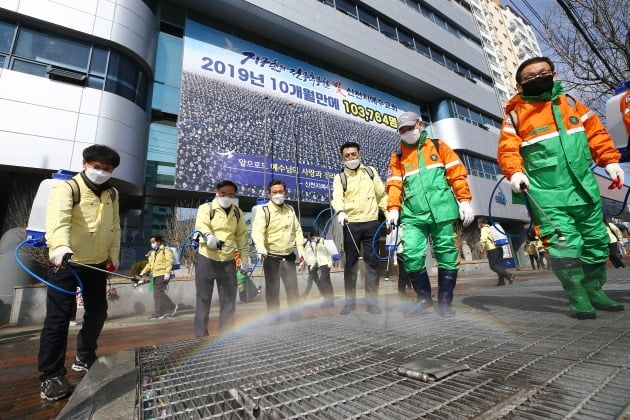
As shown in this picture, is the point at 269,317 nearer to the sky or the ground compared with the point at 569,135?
nearer to the ground

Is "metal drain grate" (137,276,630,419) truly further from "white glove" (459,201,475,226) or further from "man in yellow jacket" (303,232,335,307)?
"man in yellow jacket" (303,232,335,307)

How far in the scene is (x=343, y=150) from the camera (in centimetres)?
379

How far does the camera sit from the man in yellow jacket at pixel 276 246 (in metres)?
3.79

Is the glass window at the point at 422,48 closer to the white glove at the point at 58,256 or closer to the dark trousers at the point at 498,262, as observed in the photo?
the dark trousers at the point at 498,262

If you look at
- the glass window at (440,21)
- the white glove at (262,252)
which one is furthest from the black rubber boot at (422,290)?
the glass window at (440,21)

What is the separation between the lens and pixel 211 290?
3.49 metres

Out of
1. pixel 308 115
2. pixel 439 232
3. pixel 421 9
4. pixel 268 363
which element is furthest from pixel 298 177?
pixel 421 9

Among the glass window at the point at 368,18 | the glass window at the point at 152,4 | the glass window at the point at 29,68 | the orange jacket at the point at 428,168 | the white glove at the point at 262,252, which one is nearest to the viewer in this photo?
the orange jacket at the point at 428,168

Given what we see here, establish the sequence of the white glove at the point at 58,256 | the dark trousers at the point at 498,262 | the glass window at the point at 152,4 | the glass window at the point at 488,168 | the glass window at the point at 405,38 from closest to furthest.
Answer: the white glove at the point at 58,256
the dark trousers at the point at 498,262
the glass window at the point at 152,4
the glass window at the point at 405,38
the glass window at the point at 488,168

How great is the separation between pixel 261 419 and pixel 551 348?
1.45m

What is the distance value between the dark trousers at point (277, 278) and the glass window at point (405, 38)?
23.7 m

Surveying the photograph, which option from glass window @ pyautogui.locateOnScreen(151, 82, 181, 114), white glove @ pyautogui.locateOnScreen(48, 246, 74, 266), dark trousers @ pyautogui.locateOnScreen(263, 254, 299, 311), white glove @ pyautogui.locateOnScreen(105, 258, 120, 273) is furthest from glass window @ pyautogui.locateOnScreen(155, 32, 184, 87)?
white glove @ pyautogui.locateOnScreen(48, 246, 74, 266)

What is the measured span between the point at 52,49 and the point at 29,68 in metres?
1.08

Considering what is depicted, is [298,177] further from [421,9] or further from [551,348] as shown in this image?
[421,9]
